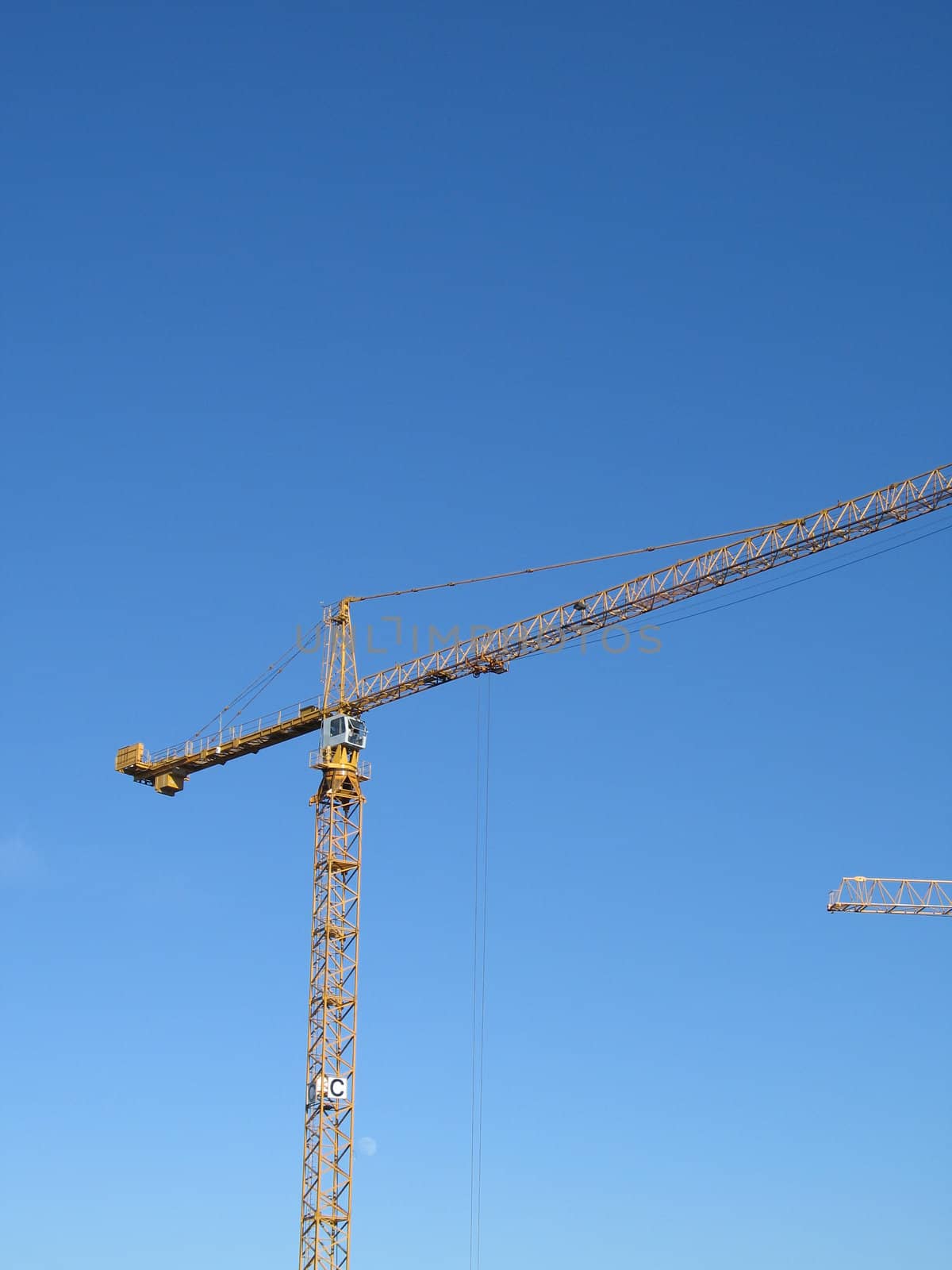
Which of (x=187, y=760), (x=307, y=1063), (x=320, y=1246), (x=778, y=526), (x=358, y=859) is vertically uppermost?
(x=778, y=526)

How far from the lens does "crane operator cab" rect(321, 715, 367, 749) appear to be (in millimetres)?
118875

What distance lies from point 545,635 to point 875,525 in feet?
62.1

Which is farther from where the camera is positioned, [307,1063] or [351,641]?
[351,641]

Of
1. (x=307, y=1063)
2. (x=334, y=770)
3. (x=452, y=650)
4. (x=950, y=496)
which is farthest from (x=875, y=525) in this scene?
(x=307, y=1063)

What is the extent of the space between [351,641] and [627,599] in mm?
17489

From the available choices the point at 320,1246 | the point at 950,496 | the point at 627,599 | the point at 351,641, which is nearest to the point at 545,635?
the point at 627,599

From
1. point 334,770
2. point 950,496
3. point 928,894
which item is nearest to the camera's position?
point 950,496

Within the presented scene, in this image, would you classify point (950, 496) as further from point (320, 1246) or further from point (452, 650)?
point (320, 1246)

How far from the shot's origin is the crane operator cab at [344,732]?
11888 centimetres

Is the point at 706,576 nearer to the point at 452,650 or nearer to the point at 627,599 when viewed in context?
the point at 627,599

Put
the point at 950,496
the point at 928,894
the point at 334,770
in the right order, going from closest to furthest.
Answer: the point at 950,496 → the point at 334,770 → the point at 928,894

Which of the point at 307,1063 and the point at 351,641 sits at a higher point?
the point at 351,641

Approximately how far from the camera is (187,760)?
413 ft

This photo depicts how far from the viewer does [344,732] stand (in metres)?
119
